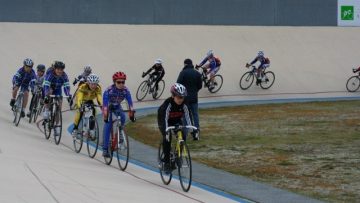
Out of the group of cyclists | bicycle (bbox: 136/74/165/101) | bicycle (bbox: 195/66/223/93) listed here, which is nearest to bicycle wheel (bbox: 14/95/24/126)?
the group of cyclists

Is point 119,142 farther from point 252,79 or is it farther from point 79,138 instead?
point 252,79

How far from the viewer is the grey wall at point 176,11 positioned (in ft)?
88.7

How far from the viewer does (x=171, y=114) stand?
10.8 meters

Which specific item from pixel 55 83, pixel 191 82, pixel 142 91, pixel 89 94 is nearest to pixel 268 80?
pixel 142 91

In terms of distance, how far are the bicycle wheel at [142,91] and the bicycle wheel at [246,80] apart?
4.52m

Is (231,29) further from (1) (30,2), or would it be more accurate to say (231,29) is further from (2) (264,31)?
(1) (30,2)

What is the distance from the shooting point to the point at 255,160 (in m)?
13.3

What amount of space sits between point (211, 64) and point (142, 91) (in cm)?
261

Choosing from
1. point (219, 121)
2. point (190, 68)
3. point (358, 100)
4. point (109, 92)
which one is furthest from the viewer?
point (358, 100)

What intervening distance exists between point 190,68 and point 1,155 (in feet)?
18.8

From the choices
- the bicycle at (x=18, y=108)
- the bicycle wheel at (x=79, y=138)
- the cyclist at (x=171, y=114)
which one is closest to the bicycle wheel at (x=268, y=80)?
the bicycle at (x=18, y=108)

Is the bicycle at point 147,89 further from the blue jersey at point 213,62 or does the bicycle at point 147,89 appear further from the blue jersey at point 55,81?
the blue jersey at point 55,81

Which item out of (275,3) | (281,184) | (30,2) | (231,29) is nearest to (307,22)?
(275,3)

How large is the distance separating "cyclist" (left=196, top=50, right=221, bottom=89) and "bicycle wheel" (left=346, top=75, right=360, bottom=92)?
626 centimetres
